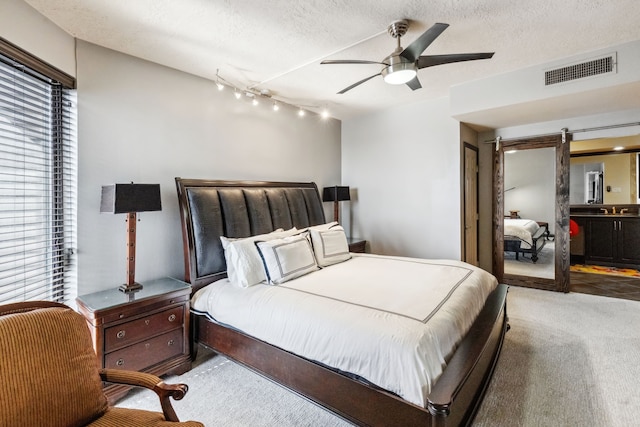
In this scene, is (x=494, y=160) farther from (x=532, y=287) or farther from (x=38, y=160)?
(x=38, y=160)

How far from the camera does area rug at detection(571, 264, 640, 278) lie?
5.30 m

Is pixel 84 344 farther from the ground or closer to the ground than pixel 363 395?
farther from the ground

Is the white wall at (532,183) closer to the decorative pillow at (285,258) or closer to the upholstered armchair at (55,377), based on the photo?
the decorative pillow at (285,258)

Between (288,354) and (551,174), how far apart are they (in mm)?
4605

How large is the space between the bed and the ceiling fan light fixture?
3.45m

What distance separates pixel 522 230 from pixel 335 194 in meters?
2.97

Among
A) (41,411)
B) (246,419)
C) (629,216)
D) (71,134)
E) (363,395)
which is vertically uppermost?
(71,134)

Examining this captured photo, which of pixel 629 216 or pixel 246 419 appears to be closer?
pixel 246 419

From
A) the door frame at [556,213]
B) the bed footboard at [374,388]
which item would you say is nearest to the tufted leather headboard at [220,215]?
the bed footboard at [374,388]

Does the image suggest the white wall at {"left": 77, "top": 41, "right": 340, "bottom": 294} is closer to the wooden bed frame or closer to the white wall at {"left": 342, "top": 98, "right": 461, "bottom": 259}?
the wooden bed frame

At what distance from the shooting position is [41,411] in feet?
3.96

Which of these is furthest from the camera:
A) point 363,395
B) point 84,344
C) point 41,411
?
point 363,395

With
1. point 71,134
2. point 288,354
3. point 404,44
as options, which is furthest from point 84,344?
point 404,44

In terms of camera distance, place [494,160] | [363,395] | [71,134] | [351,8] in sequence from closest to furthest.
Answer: [363,395] < [351,8] < [71,134] < [494,160]
